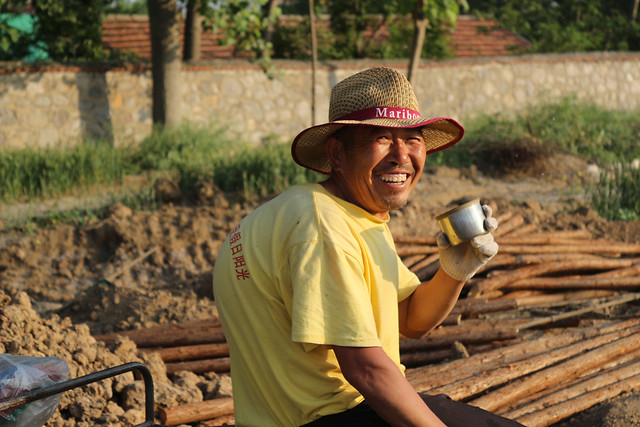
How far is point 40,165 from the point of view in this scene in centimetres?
955

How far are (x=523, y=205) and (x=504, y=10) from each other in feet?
54.6

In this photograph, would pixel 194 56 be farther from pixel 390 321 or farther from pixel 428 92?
pixel 390 321

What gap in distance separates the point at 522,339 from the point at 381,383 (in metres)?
3.07

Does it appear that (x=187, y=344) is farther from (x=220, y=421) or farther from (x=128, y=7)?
(x=128, y=7)

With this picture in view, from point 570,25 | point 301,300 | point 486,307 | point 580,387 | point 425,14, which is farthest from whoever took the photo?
point 570,25

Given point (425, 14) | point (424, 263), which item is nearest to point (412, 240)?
point (424, 263)

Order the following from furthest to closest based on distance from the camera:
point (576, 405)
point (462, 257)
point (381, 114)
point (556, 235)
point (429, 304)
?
point (556, 235)
point (576, 405)
point (429, 304)
point (462, 257)
point (381, 114)

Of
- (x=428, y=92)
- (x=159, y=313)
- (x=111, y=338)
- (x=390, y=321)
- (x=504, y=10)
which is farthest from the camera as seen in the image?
(x=504, y=10)

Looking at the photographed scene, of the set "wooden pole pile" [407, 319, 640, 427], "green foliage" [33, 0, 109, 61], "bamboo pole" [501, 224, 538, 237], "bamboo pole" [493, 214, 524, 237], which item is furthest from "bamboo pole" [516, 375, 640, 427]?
"green foliage" [33, 0, 109, 61]

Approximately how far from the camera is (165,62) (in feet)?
39.5

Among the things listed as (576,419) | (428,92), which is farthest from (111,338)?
(428,92)

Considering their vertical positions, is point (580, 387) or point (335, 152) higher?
point (335, 152)

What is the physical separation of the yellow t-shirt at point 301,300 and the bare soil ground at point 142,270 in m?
1.41

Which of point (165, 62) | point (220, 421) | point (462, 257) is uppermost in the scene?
point (462, 257)
